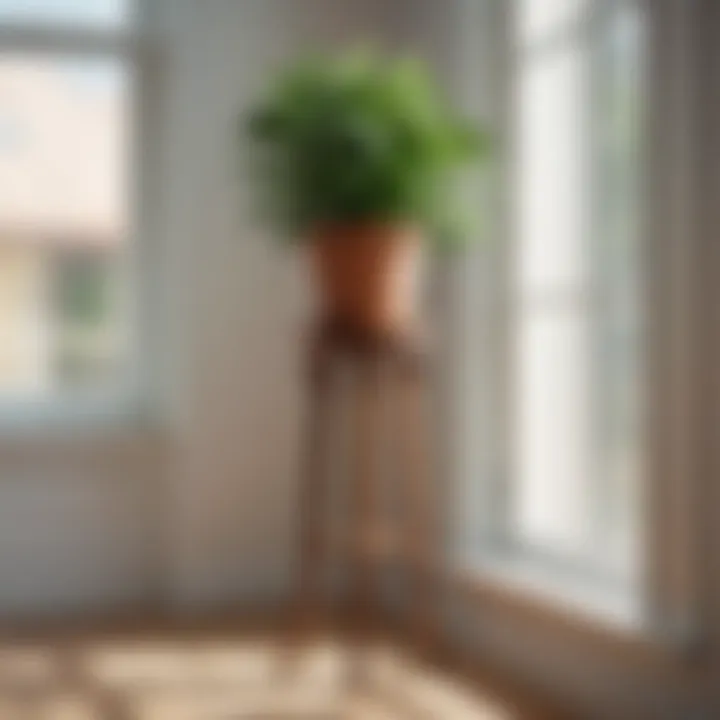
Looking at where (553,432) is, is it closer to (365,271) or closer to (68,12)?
(365,271)

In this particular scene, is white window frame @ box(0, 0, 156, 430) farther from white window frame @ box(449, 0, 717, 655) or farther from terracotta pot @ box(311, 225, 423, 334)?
white window frame @ box(449, 0, 717, 655)

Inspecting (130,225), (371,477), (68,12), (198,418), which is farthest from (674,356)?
(68,12)

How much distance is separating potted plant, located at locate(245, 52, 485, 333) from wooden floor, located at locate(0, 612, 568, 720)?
777 mm

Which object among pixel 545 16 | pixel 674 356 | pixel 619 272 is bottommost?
pixel 674 356

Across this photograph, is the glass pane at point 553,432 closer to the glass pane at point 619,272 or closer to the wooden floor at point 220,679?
the glass pane at point 619,272

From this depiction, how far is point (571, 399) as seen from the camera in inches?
127

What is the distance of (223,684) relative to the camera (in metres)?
2.97

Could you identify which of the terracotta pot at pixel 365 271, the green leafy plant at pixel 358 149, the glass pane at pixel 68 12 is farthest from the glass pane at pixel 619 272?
the glass pane at pixel 68 12

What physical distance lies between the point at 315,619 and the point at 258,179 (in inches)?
42.3

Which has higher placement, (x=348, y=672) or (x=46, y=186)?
(x=46, y=186)

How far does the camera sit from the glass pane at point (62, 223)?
389 cm

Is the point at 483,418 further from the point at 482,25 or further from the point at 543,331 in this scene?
the point at 482,25

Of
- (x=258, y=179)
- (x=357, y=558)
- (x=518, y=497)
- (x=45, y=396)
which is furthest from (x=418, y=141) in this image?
(x=45, y=396)

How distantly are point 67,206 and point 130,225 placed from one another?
183 millimetres
